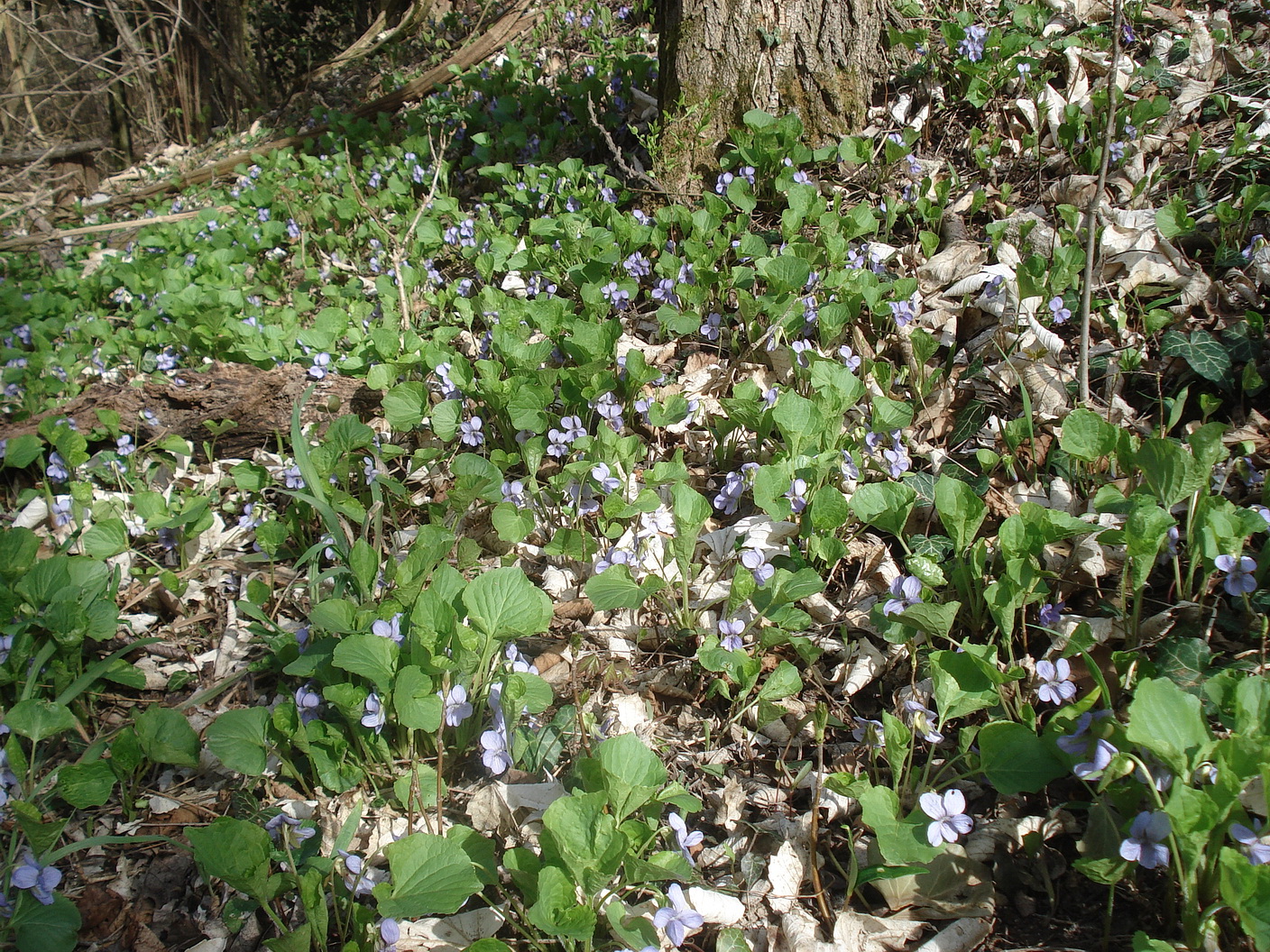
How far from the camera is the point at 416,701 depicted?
1.59m

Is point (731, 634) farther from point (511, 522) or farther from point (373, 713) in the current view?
point (373, 713)

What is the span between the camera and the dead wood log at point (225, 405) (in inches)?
117

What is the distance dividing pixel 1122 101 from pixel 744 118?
146cm

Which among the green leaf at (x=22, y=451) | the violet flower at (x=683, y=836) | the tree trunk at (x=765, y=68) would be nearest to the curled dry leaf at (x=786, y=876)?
the violet flower at (x=683, y=836)

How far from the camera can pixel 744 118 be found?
3.48 metres

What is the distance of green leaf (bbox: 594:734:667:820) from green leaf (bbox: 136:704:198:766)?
0.91 meters

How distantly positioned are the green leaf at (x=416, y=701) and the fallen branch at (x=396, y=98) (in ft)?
20.6

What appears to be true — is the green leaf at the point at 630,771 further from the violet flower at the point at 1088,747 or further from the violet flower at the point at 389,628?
the violet flower at the point at 1088,747

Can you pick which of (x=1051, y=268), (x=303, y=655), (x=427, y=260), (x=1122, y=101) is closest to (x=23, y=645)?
(x=303, y=655)

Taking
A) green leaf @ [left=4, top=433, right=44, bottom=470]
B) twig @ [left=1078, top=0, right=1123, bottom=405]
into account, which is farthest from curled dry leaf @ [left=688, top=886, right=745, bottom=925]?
green leaf @ [left=4, top=433, right=44, bottom=470]

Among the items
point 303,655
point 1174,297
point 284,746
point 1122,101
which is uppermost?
point 1122,101

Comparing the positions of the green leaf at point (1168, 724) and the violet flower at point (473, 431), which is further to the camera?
the violet flower at point (473, 431)

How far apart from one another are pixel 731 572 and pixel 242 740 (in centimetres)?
123

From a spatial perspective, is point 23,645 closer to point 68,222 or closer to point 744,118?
point 744,118
